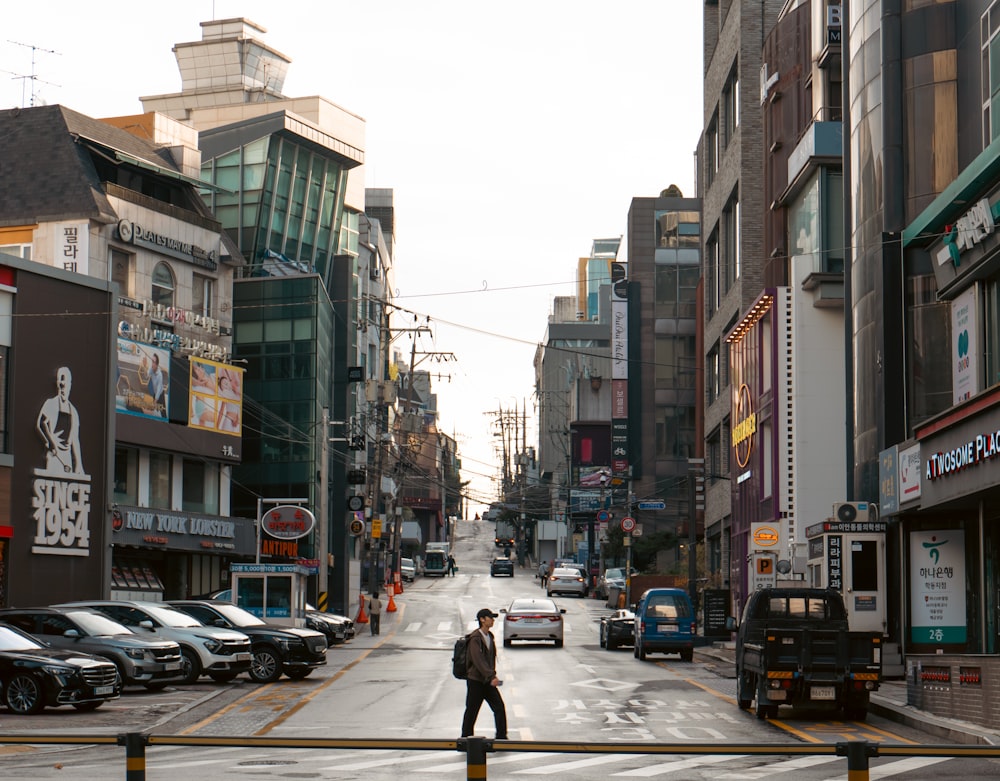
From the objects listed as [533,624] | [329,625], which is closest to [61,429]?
[329,625]

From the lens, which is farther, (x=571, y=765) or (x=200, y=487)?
(x=200, y=487)

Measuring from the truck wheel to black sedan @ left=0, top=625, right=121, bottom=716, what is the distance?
394 inches

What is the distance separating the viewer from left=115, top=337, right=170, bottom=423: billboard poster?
184 feet

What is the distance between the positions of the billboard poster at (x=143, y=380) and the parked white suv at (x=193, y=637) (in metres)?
25.4

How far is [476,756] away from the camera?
26.2ft

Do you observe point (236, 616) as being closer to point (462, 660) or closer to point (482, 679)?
point (462, 660)

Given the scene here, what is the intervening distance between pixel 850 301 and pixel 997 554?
944 centimetres

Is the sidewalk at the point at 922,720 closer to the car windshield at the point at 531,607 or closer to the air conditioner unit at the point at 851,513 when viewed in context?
the air conditioner unit at the point at 851,513

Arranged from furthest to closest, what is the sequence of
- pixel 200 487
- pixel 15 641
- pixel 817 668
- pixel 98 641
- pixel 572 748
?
pixel 200 487
pixel 98 641
pixel 15 641
pixel 817 668
pixel 572 748

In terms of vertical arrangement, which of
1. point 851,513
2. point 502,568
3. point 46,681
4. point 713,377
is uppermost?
point 713,377

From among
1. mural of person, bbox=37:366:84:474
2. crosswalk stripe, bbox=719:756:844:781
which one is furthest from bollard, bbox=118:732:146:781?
mural of person, bbox=37:366:84:474

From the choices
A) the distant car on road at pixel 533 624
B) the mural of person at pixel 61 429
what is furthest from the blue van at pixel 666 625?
the mural of person at pixel 61 429

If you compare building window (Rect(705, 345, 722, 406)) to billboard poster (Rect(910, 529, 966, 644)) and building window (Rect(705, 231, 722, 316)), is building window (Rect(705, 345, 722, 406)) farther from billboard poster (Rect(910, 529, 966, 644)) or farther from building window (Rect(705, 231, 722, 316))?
billboard poster (Rect(910, 529, 966, 644))

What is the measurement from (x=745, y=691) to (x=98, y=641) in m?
11.5
